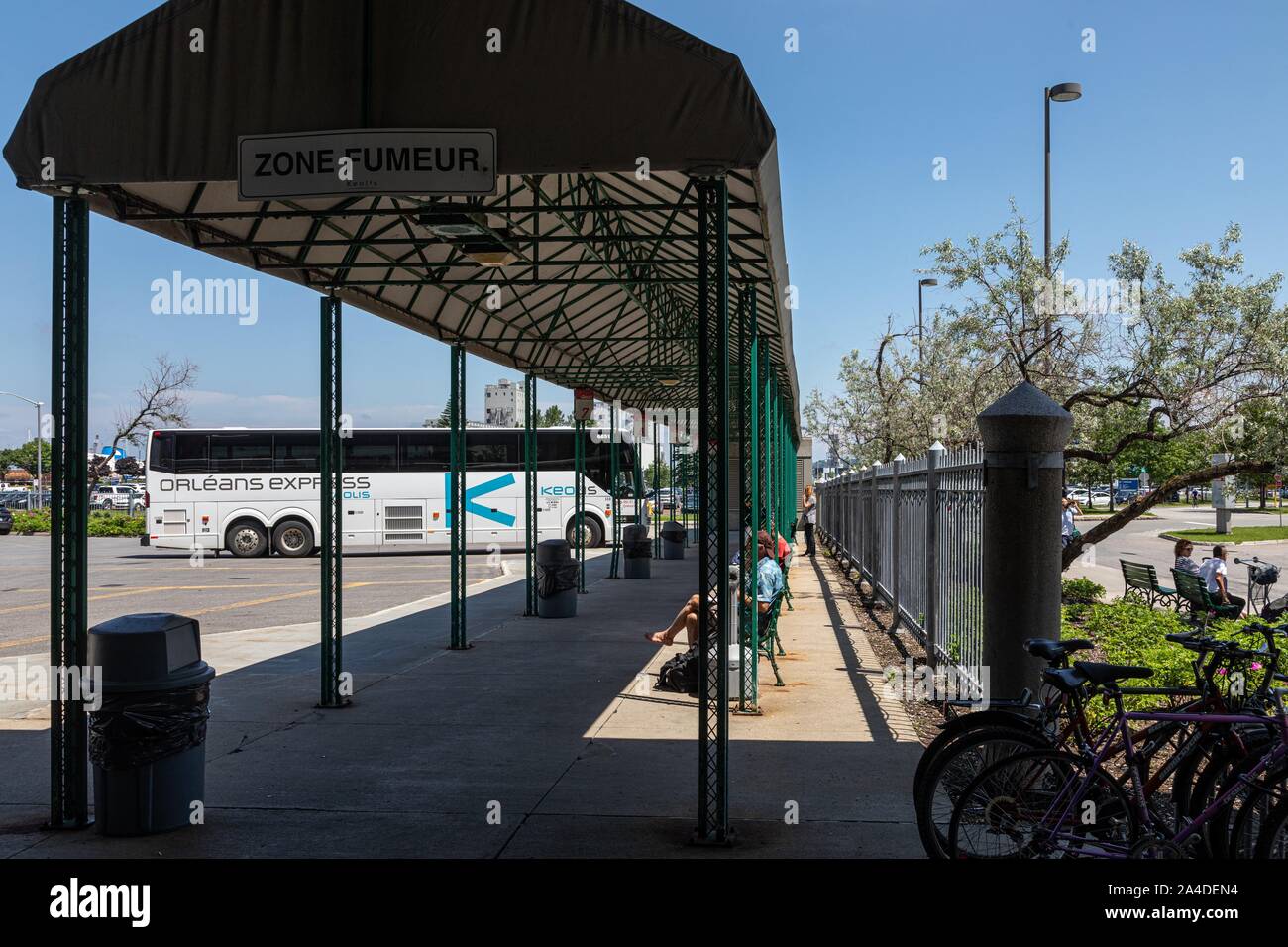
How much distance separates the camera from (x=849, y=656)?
39.2ft

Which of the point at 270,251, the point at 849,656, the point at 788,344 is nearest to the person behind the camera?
the point at 270,251

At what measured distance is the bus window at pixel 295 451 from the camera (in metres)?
31.0

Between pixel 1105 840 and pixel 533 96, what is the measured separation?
438cm

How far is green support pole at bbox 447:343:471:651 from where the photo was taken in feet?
41.0

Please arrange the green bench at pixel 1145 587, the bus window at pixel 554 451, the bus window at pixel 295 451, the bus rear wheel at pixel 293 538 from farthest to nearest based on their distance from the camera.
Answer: the bus window at pixel 554 451 < the bus rear wheel at pixel 293 538 < the bus window at pixel 295 451 < the green bench at pixel 1145 587

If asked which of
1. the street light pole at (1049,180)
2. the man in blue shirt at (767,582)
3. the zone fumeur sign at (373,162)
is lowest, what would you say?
the man in blue shirt at (767,582)

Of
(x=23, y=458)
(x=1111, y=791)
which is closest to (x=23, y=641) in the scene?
(x=1111, y=791)

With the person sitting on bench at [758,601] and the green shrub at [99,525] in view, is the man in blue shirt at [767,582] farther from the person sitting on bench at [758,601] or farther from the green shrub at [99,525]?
the green shrub at [99,525]

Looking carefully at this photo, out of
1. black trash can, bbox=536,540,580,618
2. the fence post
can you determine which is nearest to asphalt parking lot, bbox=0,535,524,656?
black trash can, bbox=536,540,580,618

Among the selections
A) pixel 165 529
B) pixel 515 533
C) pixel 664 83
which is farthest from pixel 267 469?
pixel 664 83

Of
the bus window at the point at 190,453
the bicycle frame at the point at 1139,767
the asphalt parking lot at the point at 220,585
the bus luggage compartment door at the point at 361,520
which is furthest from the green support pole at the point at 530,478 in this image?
the bus window at the point at 190,453

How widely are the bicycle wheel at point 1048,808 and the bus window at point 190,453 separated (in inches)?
1142

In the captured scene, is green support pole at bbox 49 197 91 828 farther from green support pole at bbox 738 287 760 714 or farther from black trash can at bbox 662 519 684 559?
black trash can at bbox 662 519 684 559
